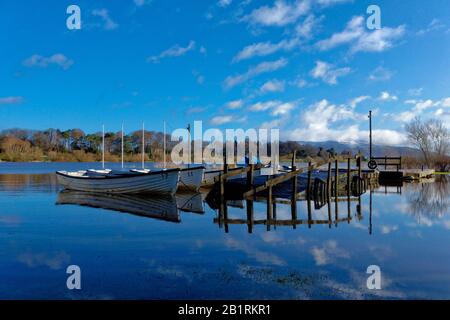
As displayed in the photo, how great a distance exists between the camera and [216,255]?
1073cm

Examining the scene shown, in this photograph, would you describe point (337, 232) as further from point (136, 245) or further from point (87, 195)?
point (87, 195)

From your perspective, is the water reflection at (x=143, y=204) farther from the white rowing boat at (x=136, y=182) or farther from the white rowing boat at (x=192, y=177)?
the white rowing boat at (x=192, y=177)

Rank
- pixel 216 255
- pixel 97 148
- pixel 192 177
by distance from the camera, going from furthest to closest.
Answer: pixel 97 148 → pixel 192 177 → pixel 216 255

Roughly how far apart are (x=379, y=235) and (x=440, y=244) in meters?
1.97

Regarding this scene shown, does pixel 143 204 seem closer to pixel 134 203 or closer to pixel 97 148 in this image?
pixel 134 203

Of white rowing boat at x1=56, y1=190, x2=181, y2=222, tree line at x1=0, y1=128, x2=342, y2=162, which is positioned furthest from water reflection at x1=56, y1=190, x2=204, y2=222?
tree line at x1=0, y1=128, x2=342, y2=162

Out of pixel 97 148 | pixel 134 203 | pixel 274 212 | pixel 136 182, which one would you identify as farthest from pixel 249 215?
pixel 97 148

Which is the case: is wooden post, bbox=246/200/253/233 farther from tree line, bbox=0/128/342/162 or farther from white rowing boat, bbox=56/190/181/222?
tree line, bbox=0/128/342/162

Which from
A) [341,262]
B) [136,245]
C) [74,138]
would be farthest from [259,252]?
[74,138]

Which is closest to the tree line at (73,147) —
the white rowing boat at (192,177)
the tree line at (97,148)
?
the tree line at (97,148)

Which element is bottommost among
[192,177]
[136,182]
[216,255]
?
[216,255]

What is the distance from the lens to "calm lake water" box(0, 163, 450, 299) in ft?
25.7

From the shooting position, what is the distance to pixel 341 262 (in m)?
10.0

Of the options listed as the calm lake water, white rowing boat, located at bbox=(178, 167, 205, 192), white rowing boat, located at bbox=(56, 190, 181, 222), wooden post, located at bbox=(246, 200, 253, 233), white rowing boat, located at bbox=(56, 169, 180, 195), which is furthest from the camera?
white rowing boat, located at bbox=(178, 167, 205, 192)
